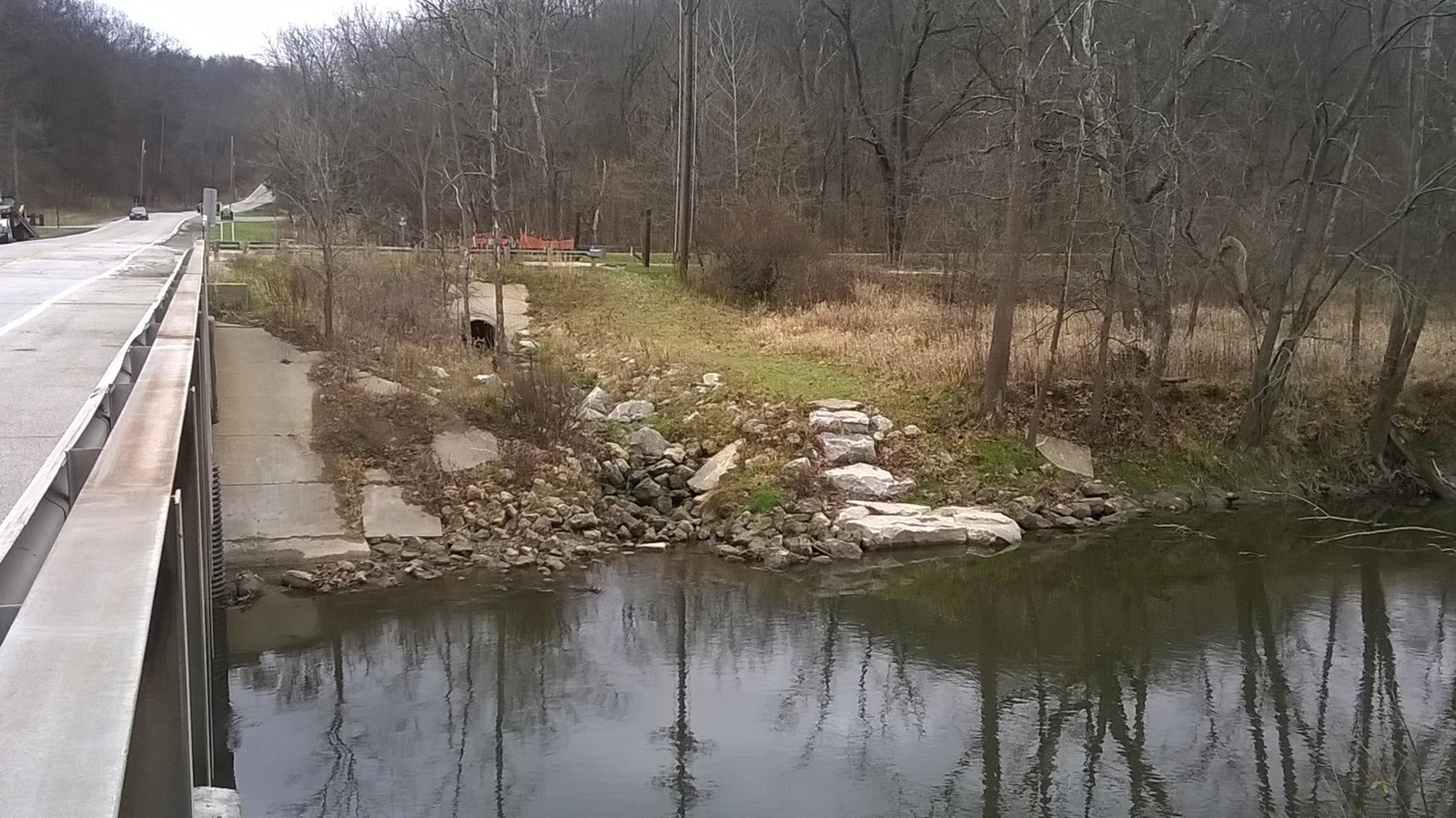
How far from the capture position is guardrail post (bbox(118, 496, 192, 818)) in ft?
7.55

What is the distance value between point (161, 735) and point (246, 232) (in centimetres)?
4665

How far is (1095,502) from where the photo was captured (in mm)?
17969

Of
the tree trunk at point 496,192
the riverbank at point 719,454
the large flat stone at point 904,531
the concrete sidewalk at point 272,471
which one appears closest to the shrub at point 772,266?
the riverbank at point 719,454

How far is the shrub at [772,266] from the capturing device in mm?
27609

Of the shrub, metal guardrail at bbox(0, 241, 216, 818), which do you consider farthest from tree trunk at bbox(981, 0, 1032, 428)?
metal guardrail at bbox(0, 241, 216, 818)

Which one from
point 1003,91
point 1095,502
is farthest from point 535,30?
point 1095,502

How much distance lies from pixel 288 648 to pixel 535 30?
2190cm

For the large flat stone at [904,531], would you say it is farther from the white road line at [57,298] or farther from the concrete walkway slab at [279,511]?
the white road line at [57,298]

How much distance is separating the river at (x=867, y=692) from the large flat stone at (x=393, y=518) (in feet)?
4.74

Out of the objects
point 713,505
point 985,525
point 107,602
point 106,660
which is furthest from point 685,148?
point 106,660

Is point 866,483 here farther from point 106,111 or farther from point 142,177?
point 142,177

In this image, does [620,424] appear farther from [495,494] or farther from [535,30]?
[535,30]

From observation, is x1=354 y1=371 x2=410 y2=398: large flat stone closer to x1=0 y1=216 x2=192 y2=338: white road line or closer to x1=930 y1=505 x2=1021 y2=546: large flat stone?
x1=0 y1=216 x2=192 y2=338: white road line

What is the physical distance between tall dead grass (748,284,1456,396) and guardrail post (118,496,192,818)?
17879 mm
